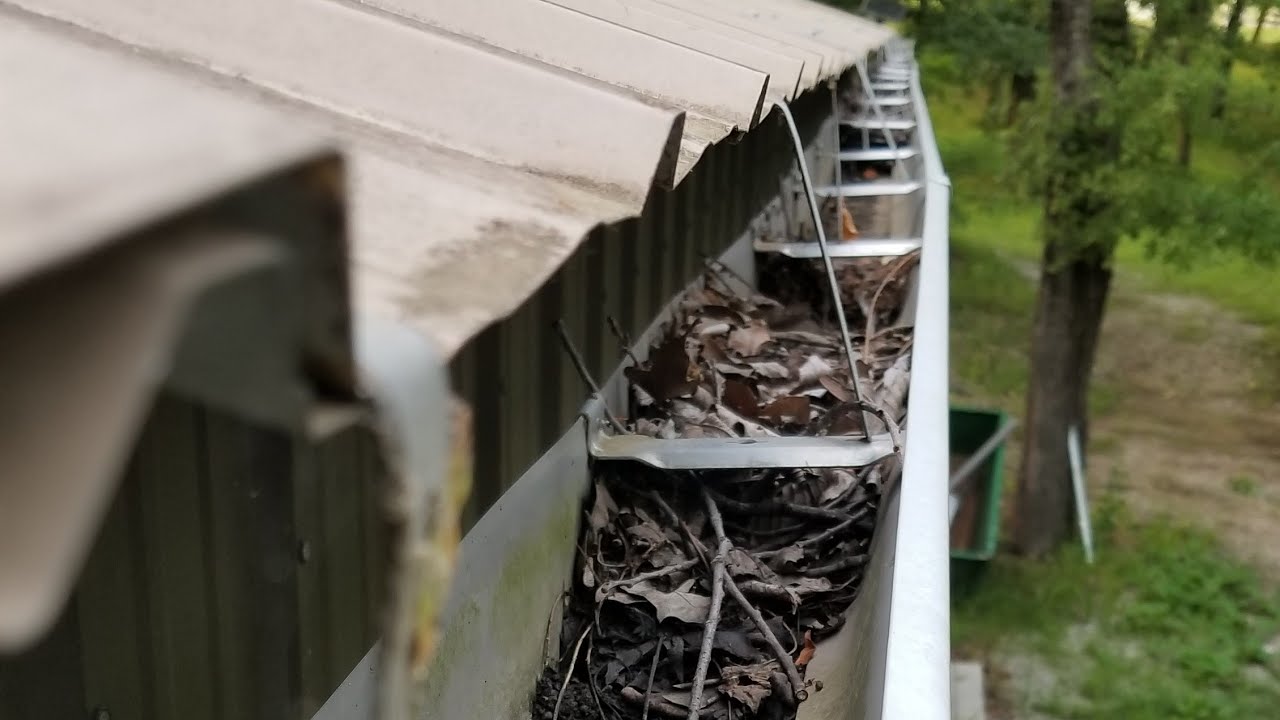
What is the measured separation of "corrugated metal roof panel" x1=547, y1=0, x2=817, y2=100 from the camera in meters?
2.49

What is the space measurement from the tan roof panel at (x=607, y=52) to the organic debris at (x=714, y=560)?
710 millimetres

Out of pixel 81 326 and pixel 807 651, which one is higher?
pixel 81 326

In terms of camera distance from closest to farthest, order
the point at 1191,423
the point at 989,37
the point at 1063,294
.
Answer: the point at 1063,294, the point at 989,37, the point at 1191,423

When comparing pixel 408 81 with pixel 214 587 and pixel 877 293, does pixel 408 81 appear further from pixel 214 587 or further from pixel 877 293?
pixel 877 293

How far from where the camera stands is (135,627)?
4.27 ft

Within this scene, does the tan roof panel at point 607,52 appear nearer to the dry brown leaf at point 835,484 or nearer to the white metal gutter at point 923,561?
the white metal gutter at point 923,561

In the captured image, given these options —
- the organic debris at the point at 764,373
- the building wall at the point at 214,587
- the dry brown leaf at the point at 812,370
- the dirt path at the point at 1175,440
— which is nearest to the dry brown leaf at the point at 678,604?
the organic debris at the point at 764,373

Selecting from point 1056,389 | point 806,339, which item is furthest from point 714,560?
point 1056,389

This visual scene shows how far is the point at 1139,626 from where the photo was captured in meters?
9.33

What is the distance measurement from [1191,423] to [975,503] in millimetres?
4780

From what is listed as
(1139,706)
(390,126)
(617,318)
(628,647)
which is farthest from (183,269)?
(1139,706)

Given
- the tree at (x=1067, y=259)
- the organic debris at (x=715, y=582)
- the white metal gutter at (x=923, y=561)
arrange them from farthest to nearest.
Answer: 1. the tree at (x=1067, y=259)
2. the organic debris at (x=715, y=582)
3. the white metal gutter at (x=923, y=561)

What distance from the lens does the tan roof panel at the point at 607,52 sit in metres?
1.84

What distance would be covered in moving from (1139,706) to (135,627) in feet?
27.1
